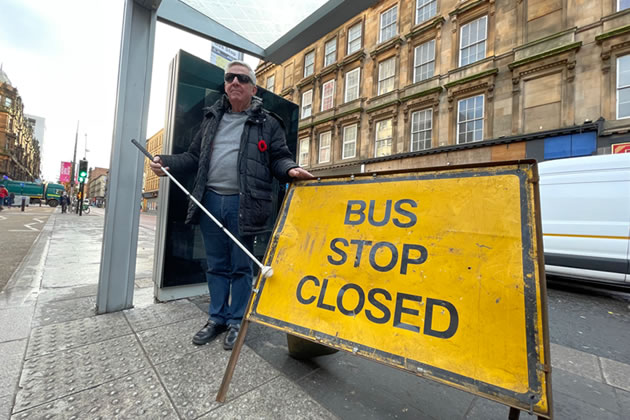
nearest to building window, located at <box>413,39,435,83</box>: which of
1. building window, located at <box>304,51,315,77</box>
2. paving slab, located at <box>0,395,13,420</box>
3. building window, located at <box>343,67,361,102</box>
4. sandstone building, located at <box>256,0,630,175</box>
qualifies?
sandstone building, located at <box>256,0,630,175</box>

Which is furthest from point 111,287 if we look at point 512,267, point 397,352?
point 512,267

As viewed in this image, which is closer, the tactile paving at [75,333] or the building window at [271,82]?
the tactile paving at [75,333]

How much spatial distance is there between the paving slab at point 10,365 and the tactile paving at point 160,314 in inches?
24.8

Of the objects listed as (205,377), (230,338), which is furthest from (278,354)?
(205,377)

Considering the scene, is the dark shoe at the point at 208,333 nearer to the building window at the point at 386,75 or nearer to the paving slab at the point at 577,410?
the paving slab at the point at 577,410

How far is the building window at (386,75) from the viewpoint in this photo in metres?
14.5

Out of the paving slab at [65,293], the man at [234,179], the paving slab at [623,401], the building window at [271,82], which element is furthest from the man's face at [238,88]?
the building window at [271,82]

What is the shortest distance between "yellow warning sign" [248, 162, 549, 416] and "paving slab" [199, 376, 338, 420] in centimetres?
40

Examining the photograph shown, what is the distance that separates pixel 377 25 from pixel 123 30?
16.5 meters

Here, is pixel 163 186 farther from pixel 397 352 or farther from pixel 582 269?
pixel 582 269

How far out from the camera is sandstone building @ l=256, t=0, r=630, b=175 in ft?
29.7

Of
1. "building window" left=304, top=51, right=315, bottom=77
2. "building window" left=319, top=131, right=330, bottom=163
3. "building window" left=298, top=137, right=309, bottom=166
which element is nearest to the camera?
"building window" left=319, top=131, right=330, bottom=163

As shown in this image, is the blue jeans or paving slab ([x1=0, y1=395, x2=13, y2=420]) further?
the blue jeans

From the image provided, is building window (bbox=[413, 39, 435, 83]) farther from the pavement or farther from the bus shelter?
the pavement
